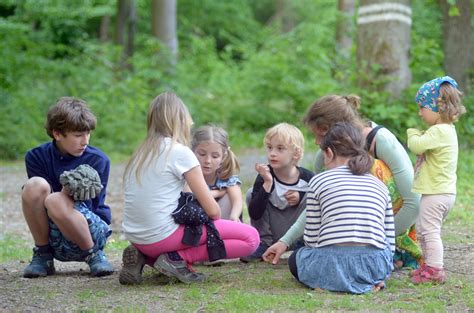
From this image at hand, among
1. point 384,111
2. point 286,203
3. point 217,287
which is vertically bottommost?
point 217,287

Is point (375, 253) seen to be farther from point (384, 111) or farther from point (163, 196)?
point (384, 111)

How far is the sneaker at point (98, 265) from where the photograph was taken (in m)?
5.54

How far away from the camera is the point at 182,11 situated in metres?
38.0

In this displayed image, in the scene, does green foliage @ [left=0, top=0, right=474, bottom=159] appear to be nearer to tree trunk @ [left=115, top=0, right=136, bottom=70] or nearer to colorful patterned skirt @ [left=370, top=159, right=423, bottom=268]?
tree trunk @ [left=115, top=0, right=136, bottom=70]

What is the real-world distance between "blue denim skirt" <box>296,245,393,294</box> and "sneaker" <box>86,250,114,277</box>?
1.46 m

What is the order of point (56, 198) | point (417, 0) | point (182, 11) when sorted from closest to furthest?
point (56, 198)
point (417, 0)
point (182, 11)

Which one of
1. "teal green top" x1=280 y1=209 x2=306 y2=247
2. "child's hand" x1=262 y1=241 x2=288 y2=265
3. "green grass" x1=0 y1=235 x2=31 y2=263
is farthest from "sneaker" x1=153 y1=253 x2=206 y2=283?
"green grass" x1=0 y1=235 x2=31 y2=263

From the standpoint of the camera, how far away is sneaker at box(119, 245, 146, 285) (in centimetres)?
514

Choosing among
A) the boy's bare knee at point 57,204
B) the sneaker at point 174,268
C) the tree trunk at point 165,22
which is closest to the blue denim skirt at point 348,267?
the sneaker at point 174,268

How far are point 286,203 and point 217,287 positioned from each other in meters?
1.09

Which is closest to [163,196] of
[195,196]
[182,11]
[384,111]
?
[195,196]

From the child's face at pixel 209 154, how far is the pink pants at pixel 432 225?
1.46 m

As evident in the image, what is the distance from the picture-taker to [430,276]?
504 centimetres

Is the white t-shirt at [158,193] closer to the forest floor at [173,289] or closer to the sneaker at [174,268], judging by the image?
the sneaker at [174,268]
